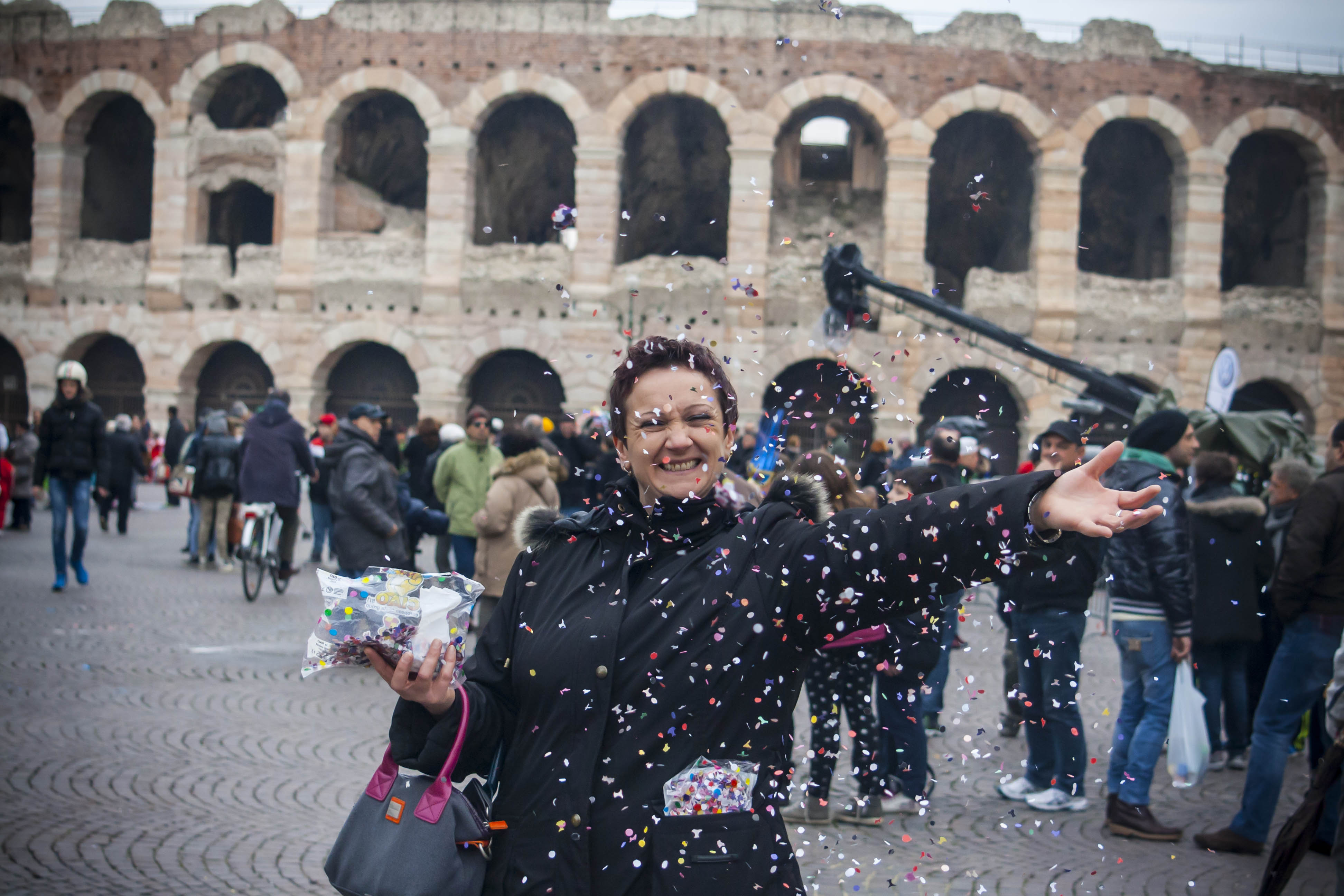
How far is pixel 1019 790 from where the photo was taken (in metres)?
5.35

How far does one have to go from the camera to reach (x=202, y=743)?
18.4 ft

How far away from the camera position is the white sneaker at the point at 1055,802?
5195 mm

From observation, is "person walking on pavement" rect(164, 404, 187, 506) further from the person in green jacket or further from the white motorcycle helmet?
the person in green jacket

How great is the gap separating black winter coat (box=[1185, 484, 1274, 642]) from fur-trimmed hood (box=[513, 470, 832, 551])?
13.6 ft

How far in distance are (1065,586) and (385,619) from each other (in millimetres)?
4036

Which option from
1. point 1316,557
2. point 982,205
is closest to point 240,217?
point 982,205

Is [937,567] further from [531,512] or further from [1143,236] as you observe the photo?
[1143,236]

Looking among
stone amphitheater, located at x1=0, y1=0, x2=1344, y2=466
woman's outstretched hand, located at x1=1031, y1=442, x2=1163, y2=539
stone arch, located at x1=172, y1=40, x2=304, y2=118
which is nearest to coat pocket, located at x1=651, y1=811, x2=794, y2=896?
woman's outstretched hand, located at x1=1031, y1=442, x2=1163, y2=539

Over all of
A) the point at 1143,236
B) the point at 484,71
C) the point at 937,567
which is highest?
the point at 484,71

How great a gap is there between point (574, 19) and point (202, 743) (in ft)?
61.0

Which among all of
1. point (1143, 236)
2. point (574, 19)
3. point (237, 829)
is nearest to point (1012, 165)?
point (1143, 236)

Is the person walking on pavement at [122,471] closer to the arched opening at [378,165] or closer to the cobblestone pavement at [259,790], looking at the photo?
the cobblestone pavement at [259,790]

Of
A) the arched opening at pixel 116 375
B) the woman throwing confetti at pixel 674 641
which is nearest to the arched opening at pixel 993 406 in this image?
the arched opening at pixel 116 375

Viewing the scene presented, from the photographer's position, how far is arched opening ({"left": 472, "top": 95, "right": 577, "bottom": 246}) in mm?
23234
